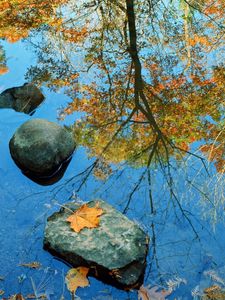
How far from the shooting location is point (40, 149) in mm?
4484

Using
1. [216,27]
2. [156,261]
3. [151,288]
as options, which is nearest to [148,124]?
[156,261]

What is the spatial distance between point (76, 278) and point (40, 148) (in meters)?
1.75

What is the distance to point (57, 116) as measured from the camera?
5.72 metres

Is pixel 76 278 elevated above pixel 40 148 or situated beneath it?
situated beneath

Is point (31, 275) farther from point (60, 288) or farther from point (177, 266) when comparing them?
point (177, 266)

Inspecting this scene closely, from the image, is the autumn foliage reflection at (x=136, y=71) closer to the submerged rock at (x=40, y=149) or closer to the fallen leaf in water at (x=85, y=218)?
the submerged rock at (x=40, y=149)

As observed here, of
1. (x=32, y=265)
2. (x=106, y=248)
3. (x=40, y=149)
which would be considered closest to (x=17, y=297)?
(x=32, y=265)

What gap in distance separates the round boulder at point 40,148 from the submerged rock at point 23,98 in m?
1.20

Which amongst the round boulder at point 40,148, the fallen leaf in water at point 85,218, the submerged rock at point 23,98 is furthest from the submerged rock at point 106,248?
the submerged rock at point 23,98

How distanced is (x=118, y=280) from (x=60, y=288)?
50 centimetres

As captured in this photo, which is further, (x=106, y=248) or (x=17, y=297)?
(x=106, y=248)

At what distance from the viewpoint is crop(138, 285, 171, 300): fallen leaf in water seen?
3.13 metres

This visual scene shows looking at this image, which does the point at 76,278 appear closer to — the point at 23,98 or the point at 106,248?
the point at 106,248

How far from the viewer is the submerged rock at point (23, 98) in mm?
5859
